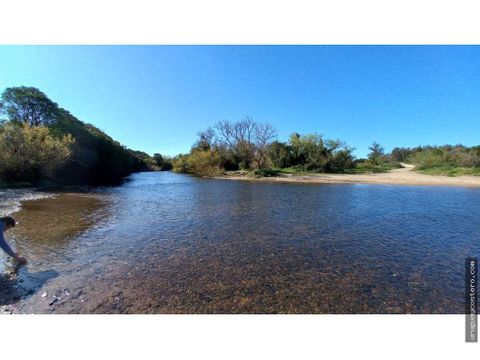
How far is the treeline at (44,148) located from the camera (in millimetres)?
16438

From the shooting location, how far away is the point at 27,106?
1069 inches

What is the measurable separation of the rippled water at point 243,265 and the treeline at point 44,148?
12261mm

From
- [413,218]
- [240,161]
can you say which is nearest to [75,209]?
[413,218]

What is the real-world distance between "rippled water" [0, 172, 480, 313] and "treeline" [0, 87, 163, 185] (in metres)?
12.3

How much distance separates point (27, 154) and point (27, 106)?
1735 centimetres

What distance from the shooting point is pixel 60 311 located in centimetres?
316

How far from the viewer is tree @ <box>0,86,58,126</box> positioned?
2589 centimetres

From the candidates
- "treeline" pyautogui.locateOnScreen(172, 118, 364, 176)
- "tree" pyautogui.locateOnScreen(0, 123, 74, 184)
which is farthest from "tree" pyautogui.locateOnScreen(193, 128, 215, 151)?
"tree" pyautogui.locateOnScreen(0, 123, 74, 184)

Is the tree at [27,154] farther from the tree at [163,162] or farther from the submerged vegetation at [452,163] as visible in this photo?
the tree at [163,162]

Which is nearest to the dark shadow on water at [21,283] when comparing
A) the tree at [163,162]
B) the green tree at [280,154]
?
the green tree at [280,154]

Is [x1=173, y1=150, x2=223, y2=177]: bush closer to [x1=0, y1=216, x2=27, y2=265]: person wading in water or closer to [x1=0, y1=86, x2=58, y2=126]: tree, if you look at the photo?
[x1=0, y1=86, x2=58, y2=126]: tree
